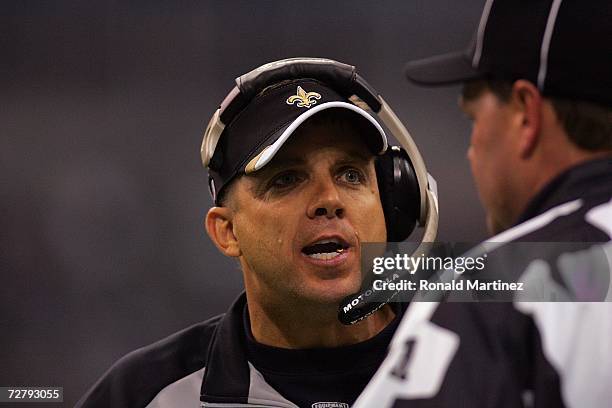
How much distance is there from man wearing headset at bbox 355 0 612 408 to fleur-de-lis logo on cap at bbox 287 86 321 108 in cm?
32

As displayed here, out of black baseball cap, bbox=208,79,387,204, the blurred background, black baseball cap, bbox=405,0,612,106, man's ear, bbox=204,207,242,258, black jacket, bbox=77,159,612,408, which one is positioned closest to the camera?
black jacket, bbox=77,159,612,408

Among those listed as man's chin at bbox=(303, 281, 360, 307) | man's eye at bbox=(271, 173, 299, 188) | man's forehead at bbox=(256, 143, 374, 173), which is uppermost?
man's forehead at bbox=(256, 143, 374, 173)

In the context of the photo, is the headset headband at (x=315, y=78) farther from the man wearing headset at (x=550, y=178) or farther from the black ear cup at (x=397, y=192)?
the man wearing headset at (x=550, y=178)

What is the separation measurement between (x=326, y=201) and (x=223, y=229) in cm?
17

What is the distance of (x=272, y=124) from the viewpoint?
1.18 meters

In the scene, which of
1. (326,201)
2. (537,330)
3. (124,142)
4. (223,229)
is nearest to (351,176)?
(326,201)

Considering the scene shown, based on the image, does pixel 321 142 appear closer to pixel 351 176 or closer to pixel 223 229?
pixel 351 176

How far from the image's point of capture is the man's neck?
47.4 inches

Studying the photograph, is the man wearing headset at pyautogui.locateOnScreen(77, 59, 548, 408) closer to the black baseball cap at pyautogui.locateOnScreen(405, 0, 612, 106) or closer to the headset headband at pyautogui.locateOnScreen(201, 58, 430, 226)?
the headset headband at pyautogui.locateOnScreen(201, 58, 430, 226)

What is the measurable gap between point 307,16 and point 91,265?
0.50m

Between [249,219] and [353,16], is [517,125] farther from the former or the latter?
[353,16]

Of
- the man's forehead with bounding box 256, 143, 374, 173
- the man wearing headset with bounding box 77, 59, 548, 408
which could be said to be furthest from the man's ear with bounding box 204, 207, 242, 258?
the man's forehead with bounding box 256, 143, 374, 173

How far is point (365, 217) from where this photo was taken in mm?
1190

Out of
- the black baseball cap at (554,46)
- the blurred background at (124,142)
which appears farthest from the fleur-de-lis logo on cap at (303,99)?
the black baseball cap at (554,46)
